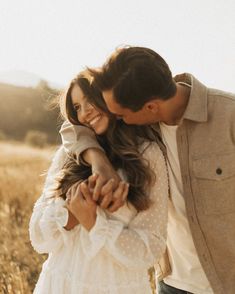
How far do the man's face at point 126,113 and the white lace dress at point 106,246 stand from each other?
0.46 ft

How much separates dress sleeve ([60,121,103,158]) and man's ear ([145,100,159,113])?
314mm

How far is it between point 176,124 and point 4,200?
608 cm

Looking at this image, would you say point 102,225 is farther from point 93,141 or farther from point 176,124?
point 176,124

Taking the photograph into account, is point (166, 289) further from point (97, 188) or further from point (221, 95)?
point (221, 95)

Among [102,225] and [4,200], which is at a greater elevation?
[102,225]

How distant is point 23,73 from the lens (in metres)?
120

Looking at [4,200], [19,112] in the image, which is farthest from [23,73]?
[4,200]

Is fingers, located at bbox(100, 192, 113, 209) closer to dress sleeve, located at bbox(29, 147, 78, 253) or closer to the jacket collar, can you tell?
dress sleeve, located at bbox(29, 147, 78, 253)

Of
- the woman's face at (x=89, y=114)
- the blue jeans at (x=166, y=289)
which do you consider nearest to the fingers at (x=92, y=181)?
the woman's face at (x=89, y=114)

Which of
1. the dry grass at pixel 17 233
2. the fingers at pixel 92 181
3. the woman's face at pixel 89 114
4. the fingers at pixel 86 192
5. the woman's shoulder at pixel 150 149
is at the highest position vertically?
the woman's face at pixel 89 114

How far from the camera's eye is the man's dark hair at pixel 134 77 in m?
3.03

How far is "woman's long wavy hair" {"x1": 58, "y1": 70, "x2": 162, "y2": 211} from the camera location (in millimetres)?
3029

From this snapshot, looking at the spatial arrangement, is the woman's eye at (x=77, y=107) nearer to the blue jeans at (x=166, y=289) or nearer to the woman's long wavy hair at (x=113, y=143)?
the woman's long wavy hair at (x=113, y=143)

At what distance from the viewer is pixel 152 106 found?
312 centimetres
